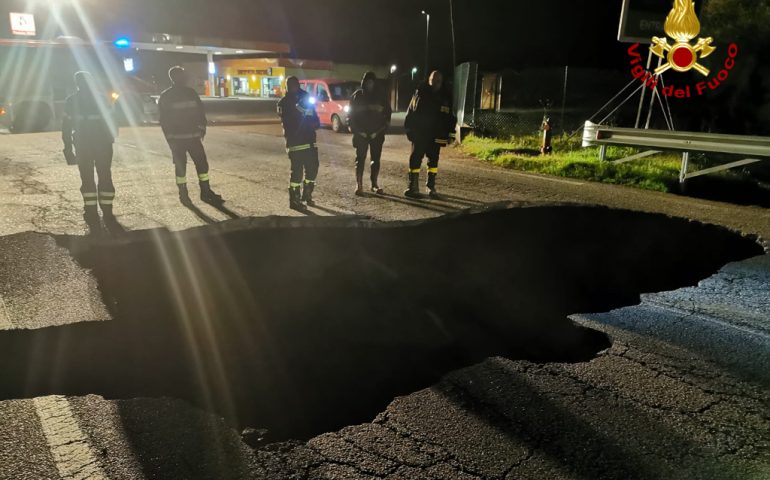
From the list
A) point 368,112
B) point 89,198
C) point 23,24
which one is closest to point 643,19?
point 368,112

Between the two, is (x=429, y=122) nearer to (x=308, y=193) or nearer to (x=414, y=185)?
(x=414, y=185)

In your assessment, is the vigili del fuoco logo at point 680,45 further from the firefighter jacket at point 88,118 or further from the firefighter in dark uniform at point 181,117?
the firefighter jacket at point 88,118

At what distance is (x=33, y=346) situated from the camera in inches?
154

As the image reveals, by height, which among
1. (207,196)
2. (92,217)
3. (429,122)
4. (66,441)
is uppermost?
(429,122)

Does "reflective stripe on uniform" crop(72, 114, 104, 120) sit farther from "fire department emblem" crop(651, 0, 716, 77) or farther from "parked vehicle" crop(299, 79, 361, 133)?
"parked vehicle" crop(299, 79, 361, 133)

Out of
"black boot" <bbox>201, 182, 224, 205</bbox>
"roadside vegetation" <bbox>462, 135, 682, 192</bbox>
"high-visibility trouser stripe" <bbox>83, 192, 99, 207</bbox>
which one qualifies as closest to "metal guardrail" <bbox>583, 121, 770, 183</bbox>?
"roadside vegetation" <bbox>462, 135, 682, 192</bbox>

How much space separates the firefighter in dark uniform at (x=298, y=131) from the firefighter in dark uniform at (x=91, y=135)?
2.24 metres

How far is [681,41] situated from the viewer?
13391 millimetres

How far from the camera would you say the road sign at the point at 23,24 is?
30.7 m

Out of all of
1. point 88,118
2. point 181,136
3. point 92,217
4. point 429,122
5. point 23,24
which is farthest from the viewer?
point 23,24

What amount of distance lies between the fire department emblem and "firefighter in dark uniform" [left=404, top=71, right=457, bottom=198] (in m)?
7.43

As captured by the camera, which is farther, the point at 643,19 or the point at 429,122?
the point at 643,19

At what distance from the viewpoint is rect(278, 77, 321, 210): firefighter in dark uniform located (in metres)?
7.77

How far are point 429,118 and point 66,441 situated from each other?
676 cm
